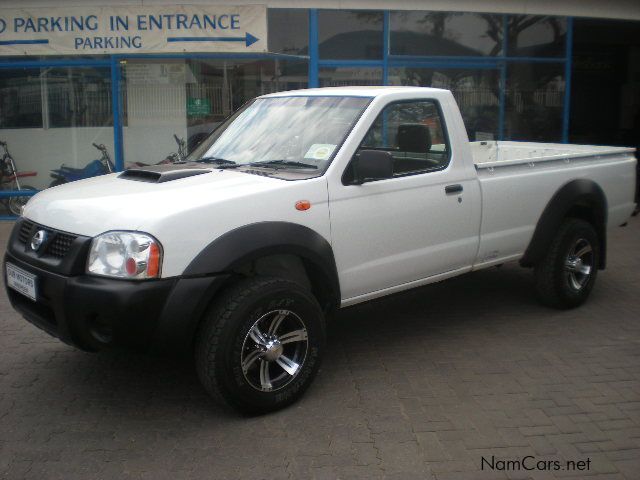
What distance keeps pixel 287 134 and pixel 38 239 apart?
1.74m

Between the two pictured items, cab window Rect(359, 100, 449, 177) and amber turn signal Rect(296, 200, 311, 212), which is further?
cab window Rect(359, 100, 449, 177)

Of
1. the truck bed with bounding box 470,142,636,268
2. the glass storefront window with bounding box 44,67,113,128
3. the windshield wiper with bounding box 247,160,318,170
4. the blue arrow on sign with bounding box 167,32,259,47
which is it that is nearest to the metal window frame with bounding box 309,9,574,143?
the blue arrow on sign with bounding box 167,32,259,47

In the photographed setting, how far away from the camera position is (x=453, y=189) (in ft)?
16.2

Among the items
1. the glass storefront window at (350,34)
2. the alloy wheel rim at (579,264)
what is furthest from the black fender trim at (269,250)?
the glass storefront window at (350,34)

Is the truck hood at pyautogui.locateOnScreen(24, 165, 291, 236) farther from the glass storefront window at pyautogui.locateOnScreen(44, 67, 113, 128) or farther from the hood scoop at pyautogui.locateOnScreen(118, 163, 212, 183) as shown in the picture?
the glass storefront window at pyautogui.locateOnScreen(44, 67, 113, 128)

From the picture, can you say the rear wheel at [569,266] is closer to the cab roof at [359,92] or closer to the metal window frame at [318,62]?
the cab roof at [359,92]

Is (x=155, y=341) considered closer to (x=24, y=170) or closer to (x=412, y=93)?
(x=412, y=93)

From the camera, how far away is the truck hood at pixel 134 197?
144 inches

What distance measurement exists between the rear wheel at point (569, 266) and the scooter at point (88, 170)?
756 centimetres

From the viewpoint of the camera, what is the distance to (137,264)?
3.51 metres

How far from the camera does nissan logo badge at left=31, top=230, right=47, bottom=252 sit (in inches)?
155

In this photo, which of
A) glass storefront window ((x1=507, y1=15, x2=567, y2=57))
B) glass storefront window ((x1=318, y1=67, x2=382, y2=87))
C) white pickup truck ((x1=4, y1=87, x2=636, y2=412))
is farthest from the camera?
glass storefront window ((x1=507, y1=15, x2=567, y2=57))

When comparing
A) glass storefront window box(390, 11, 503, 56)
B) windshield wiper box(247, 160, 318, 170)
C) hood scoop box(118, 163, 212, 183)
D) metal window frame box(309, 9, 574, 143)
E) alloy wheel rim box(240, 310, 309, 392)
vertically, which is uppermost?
glass storefront window box(390, 11, 503, 56)

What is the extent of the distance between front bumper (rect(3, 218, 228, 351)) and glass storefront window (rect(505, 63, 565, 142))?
382 inches
